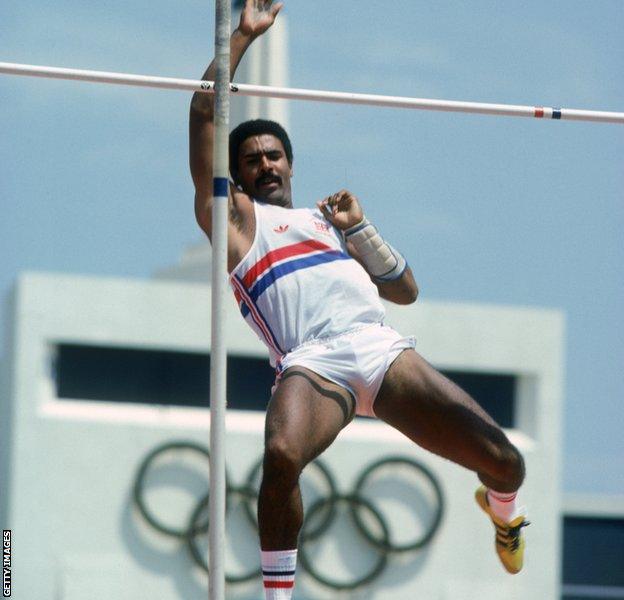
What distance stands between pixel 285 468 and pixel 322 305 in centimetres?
87

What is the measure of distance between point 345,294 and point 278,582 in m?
1.28

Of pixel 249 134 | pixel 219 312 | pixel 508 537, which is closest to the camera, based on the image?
pixel 219 312

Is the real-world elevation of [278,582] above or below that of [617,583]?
above

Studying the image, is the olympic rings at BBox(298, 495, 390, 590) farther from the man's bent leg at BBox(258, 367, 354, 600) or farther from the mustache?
the man's bent leg at BBox(258, 367, 354, 600)

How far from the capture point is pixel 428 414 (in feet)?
23.6

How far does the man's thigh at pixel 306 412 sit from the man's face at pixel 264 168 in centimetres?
88

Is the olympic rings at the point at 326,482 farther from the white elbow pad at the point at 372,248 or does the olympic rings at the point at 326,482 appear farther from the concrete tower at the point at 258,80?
the white elbow pad at the point at 372,248

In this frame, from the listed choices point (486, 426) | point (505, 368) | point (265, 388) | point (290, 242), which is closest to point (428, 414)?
point (486, 426)

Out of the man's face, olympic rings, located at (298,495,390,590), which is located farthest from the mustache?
olympic rings, located at (298,495,390,590)

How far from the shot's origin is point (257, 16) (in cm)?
746

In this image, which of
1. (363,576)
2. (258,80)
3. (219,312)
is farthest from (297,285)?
(258,80)

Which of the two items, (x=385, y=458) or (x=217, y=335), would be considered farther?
(x=385, y=458)

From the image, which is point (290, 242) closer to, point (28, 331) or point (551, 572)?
point (28, 331)

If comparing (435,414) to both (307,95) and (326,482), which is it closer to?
(307,95)
